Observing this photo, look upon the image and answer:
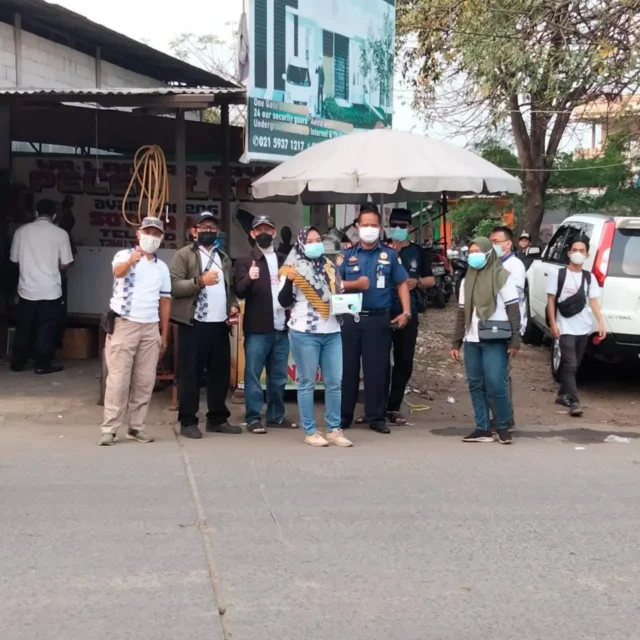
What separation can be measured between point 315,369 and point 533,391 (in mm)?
3586

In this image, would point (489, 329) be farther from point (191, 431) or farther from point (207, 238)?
point (191, 431)

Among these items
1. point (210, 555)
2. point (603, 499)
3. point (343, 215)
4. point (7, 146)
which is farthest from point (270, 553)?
point (343, 215)

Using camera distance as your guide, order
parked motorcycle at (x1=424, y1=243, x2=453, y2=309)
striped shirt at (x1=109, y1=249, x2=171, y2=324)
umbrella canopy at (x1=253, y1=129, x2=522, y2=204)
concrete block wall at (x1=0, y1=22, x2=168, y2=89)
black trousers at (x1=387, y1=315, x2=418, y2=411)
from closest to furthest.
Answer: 1. striped shirt at (x1=109, y1=249, x2=171, y2=324)
2. umbrella canopy at (x1=253, y1=129, x2=522, y2=204)
3. black trousers at (x1=387, y1=315, x2=418, y2=411)
4. concrete block wall at (x1=0, y1=22, x2=168, y2=89)
5. parked motorcycle at (x1=424, y1=243, x2=453, y2=309)

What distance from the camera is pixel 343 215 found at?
623 inches

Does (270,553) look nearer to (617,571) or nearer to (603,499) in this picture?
(617,571)

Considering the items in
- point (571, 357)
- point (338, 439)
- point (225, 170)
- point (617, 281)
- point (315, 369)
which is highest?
point (225, 170)

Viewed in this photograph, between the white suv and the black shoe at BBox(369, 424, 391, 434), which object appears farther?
the white suv

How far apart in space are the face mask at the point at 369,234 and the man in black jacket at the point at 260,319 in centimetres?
72

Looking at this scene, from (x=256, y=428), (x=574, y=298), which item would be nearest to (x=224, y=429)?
(x=256, y=428)

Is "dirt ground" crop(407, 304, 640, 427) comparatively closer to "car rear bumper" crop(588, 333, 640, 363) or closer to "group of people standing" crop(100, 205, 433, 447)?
"car rear bumper" crop(588, 333, 640, 363)

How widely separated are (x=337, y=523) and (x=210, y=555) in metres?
0.84

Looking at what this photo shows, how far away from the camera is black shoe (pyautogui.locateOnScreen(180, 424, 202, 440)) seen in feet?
23.6

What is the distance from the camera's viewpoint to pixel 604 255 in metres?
8.99

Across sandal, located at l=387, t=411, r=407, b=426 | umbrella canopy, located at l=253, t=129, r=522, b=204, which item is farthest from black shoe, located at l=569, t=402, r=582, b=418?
umbrella canopy, located at l=253, t=129, r=522, b=204
